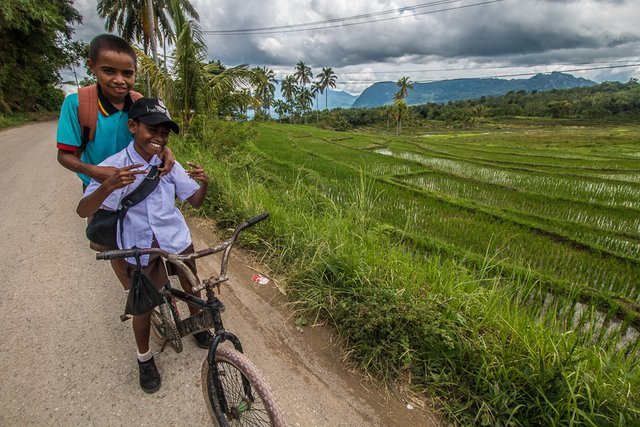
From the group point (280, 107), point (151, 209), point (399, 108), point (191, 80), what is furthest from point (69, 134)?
point (280, 107)

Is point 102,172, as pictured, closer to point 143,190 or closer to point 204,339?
point 143,190

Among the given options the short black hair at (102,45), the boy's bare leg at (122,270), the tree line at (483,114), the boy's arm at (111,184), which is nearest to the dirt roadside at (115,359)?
the boy's bare leg at (122,270)

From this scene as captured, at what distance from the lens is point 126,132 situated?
194 cm

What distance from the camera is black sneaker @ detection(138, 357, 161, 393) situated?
75.6 inches

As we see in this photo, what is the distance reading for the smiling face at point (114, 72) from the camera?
1721mm

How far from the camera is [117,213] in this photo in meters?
1.70

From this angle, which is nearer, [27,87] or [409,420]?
[409,420]

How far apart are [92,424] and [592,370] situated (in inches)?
114

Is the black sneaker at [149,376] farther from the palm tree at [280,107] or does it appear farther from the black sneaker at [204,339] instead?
the palm tree at [280,107]

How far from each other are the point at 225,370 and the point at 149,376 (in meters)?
0.69

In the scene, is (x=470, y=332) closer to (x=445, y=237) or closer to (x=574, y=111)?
(x=445, y=237)

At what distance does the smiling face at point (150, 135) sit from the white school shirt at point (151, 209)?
0.09 m

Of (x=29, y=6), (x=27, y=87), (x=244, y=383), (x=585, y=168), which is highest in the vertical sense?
(x=29, y=6)

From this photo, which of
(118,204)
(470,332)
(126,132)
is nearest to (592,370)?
(470,332)
